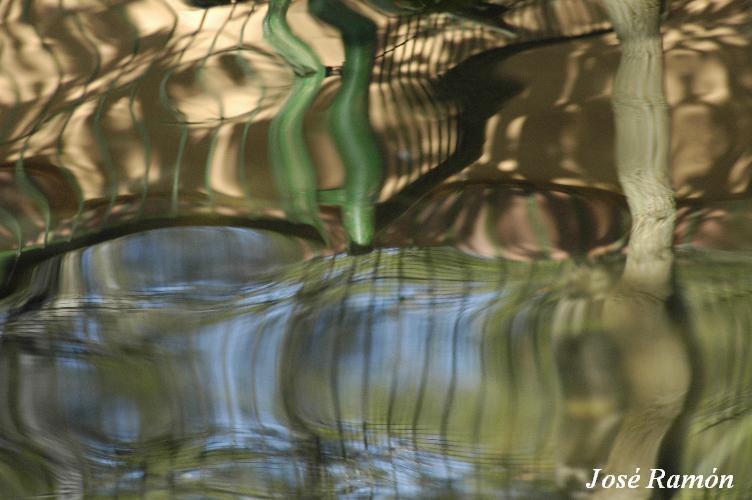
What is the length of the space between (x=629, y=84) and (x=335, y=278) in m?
0.19

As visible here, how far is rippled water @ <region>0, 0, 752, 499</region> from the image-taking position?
36cm

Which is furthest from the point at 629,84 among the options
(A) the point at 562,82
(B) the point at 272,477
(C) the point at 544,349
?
(B) the point at 272,477

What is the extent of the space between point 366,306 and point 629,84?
187 mm

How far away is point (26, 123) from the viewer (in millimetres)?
468

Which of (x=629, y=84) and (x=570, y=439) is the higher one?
(x=629, y=84)

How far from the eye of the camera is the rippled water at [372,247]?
36 centimetres

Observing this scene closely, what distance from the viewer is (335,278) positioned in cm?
40

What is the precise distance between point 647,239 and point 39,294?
1.01ft

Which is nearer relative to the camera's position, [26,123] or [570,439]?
[570,439]

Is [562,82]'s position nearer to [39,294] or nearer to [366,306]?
[366,306]

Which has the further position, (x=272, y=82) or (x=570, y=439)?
(x=272, y=82)

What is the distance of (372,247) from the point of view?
1.34ft

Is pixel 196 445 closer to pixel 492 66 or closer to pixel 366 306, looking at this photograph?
pixel 366 306

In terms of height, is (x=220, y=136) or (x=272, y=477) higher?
(x=220, y=136)
